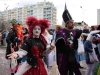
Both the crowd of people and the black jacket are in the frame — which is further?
the black jacket

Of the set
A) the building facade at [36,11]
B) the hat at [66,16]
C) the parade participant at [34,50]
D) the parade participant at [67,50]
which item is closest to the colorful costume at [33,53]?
the parade participant at [34,50]

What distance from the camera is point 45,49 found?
472cm

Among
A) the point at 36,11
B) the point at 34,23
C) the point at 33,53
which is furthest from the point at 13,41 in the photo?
the point at 36,11

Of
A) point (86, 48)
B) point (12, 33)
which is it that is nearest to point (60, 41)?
point (86, 48)

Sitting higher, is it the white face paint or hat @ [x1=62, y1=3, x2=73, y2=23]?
hat @ [x1=62, y1=3, x2=73, y2=23]

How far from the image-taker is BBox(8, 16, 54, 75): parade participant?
450 cm

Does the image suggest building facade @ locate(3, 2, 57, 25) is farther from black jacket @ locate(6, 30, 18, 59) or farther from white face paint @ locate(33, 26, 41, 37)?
white face paint @ locate(33, 26, 41, 37)

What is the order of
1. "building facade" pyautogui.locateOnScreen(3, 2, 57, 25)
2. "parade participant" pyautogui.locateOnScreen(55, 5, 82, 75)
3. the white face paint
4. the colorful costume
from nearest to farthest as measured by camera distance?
the colorful costume → the white face paint → "parade participant" pyautogui.locateOnScreen(55, 5, 82, 75) → "building facade" pyautogui.locateOnScreen(3, 2, 57, 25)

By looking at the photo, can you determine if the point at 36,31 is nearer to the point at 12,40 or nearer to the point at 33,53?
the point at 33,53

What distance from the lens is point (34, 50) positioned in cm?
452

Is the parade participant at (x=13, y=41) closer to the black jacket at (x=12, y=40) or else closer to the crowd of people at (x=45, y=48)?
the black jacket at (x=12, y=40)

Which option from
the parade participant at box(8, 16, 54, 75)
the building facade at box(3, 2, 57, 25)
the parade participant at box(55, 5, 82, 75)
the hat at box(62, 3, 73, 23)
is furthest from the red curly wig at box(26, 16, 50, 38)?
the building facade at box(3, 2, 57, 25)

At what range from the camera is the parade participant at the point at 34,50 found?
4.50 meters

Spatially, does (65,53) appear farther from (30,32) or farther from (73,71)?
(30,32)
